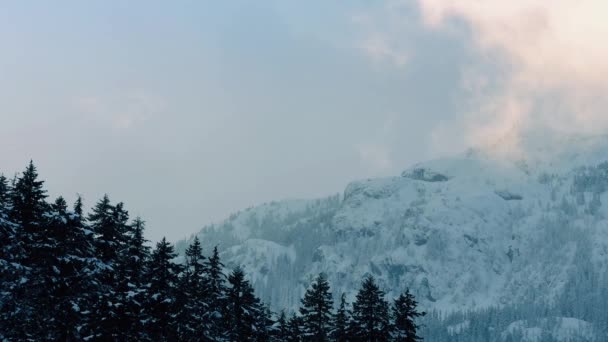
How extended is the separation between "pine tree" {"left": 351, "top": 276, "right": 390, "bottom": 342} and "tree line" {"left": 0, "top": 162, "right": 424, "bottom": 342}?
2.8 inches

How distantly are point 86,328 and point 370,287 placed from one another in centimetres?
2235

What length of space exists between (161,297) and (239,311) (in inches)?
442

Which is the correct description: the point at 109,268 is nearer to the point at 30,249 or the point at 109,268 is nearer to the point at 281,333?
the point at 30,249

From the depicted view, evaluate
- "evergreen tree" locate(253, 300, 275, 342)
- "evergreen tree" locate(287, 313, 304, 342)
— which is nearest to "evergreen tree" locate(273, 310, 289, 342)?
"evergreen tree" locate(287, 313, 304, 342)

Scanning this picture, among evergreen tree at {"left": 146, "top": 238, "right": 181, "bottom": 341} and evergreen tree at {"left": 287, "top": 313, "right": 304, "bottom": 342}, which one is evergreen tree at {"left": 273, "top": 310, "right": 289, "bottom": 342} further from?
evergreen tree at {"left": 146, "top": 238, "right": 181, "bottom": 341}

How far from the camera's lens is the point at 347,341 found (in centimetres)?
6150

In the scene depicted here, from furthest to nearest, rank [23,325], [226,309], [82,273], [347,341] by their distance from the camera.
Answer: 1. [347,341]
2. [226,309]
3. [82,273]
4. [23,325]

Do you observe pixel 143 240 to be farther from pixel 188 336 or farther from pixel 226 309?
pixel 226 309

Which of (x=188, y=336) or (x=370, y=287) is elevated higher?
(x=370, y=287)

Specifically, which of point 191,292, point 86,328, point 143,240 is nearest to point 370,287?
point 191,292

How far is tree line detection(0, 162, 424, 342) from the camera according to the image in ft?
124

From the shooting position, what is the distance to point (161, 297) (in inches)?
1857

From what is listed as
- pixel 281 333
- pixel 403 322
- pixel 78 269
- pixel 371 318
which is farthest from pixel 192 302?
pixel 281 333

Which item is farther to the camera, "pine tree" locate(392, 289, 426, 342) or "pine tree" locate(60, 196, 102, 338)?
"pine tree" locate(392, 289, 426, 342)
